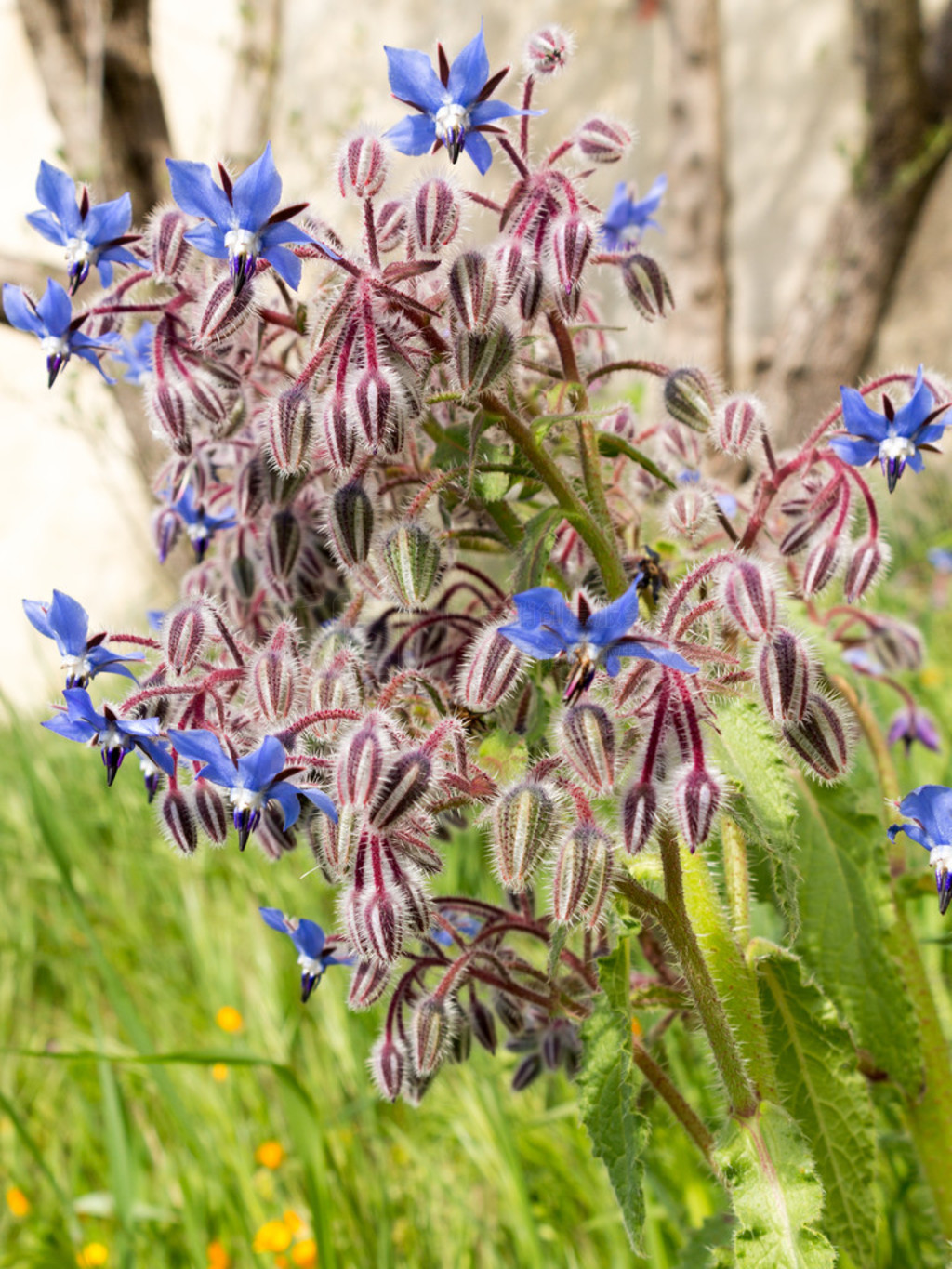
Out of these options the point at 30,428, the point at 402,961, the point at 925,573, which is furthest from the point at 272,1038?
the point at 30,428

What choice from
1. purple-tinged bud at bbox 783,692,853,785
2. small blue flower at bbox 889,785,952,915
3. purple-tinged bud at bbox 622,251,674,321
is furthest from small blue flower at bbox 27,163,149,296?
small blue flower at bbox 889,785,952,915

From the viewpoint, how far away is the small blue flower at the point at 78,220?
36.3 inches

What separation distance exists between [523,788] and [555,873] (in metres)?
0.07

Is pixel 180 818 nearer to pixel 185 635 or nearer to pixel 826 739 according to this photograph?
pixel 185 635

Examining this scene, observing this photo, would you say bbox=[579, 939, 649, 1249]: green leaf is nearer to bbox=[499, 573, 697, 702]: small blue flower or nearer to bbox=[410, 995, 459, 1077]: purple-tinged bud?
bbox=[410, 995, 459, 1077]: purple-tinged bud

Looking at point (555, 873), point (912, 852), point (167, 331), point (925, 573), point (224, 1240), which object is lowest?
point (224, 1240)

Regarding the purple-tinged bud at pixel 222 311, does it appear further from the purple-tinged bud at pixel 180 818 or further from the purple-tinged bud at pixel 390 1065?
the purple-tinged bud at pixel 390 1065

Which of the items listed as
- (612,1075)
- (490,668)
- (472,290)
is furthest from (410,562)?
(612,1075)

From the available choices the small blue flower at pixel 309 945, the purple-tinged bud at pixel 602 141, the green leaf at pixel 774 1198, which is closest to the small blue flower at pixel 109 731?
the small blue flower at pixel 309 945

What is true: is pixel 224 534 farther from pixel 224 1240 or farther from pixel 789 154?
pixel 789 154

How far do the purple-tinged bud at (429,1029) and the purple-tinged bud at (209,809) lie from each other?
0.83 feet

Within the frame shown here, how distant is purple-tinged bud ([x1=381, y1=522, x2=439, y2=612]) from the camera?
2.96ft

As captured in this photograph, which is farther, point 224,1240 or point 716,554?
point 224,1240

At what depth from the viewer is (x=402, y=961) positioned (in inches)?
41.8
